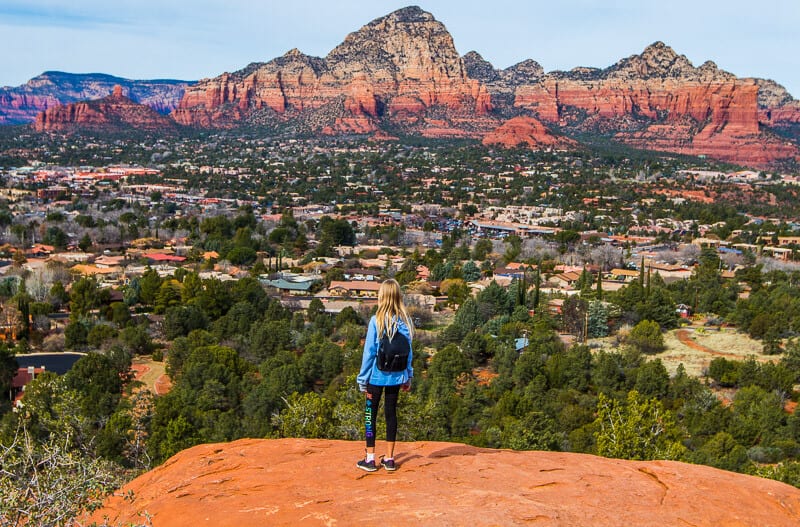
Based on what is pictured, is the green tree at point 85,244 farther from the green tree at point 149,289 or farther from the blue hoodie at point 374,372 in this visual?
the blue hoodie at point 374,372

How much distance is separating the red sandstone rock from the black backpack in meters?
130

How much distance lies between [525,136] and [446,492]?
134m

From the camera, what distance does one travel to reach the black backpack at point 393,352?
8172 mm

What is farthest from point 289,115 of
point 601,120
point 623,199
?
point 623,199

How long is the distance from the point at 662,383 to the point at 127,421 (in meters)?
18.1

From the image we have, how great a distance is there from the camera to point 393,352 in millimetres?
8195

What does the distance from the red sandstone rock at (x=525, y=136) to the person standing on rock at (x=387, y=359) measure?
130 meters

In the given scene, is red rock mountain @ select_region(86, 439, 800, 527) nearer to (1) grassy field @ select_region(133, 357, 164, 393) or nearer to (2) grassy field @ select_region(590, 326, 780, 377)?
(1) grassy field @ select_region(133, 357, 164, 393)

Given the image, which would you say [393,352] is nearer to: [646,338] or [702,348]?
[646,338]

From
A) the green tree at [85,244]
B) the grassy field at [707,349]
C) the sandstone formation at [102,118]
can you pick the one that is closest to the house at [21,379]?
the grassy field at [707,349]

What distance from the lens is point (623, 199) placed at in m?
95.4

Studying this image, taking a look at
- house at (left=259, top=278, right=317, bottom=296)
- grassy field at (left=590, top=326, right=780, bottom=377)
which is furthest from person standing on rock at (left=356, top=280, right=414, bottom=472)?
house at (left=259, top=278, right=317, bottom=296)

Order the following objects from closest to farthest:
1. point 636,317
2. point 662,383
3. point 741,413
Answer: point 741,413 < point 662,383 < point 636,317

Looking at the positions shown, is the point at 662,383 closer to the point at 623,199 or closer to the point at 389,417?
the point at 389,417
